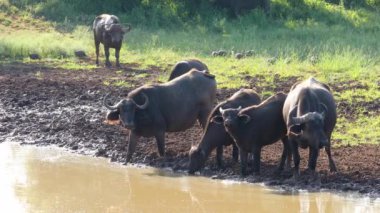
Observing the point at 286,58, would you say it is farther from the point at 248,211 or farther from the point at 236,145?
the point at 248,211

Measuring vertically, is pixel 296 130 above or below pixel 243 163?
above

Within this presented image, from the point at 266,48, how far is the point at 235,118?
43.6 ft

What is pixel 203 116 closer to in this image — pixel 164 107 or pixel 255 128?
pixel 164 107

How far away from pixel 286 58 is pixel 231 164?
9.42m

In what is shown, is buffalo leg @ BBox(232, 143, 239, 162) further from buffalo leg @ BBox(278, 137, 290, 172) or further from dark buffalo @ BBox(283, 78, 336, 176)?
dark buffalo @ BBox(283, 78, 336, 176)

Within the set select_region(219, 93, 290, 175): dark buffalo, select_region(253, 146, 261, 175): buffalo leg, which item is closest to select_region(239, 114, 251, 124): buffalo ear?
select_region(219, 93, 290, 175): dark buffalo

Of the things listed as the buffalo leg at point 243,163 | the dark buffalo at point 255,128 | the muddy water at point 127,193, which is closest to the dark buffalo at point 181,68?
the muddy water at point 127,193

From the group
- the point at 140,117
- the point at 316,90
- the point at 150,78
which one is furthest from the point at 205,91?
the point at 150,78

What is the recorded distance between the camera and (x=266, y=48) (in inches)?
1036

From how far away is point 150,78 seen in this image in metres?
21.7

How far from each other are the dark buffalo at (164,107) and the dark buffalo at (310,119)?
2220 millimetres

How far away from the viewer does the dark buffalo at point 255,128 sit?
13.3 m

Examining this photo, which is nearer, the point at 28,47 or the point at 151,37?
the point at 28,47

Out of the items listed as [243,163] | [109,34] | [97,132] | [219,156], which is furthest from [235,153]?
[109,34]
